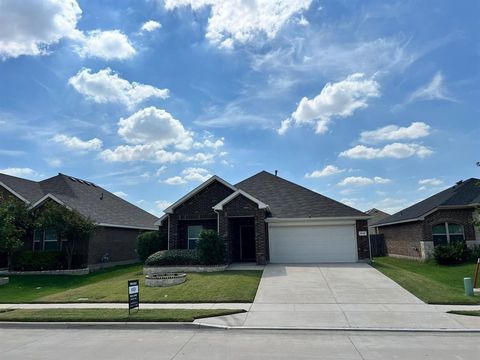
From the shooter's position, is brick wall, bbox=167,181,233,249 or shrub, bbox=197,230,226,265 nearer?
shrub, bbox=197,230,226,265

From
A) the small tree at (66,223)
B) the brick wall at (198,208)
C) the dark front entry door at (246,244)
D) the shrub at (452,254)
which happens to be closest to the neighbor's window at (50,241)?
the small tree at (66,223)

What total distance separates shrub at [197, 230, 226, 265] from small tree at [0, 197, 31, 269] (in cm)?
976

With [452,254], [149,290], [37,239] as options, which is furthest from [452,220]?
[37,239]

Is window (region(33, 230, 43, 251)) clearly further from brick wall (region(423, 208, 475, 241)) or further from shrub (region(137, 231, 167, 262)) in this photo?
brick wall (region(423, 208, 475, 241))

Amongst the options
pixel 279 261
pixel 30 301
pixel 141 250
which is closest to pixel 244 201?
pixel 279 261

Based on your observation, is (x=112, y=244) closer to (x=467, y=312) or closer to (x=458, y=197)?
(x=467, y=312)

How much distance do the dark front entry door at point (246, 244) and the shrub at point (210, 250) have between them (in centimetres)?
406

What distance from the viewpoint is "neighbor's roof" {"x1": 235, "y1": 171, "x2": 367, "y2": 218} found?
2155 centimetres

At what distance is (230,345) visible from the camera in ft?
25.7

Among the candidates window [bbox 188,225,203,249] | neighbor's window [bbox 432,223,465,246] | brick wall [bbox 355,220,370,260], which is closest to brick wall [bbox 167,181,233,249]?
window [bbox 188,225,203,249]

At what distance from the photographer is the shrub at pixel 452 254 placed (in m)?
21.3

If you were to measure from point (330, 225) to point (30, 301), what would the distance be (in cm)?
1490

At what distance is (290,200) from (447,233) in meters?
9.58

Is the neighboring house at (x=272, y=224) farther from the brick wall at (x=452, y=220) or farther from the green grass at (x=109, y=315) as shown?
the green grass at (x=109, y=315)
